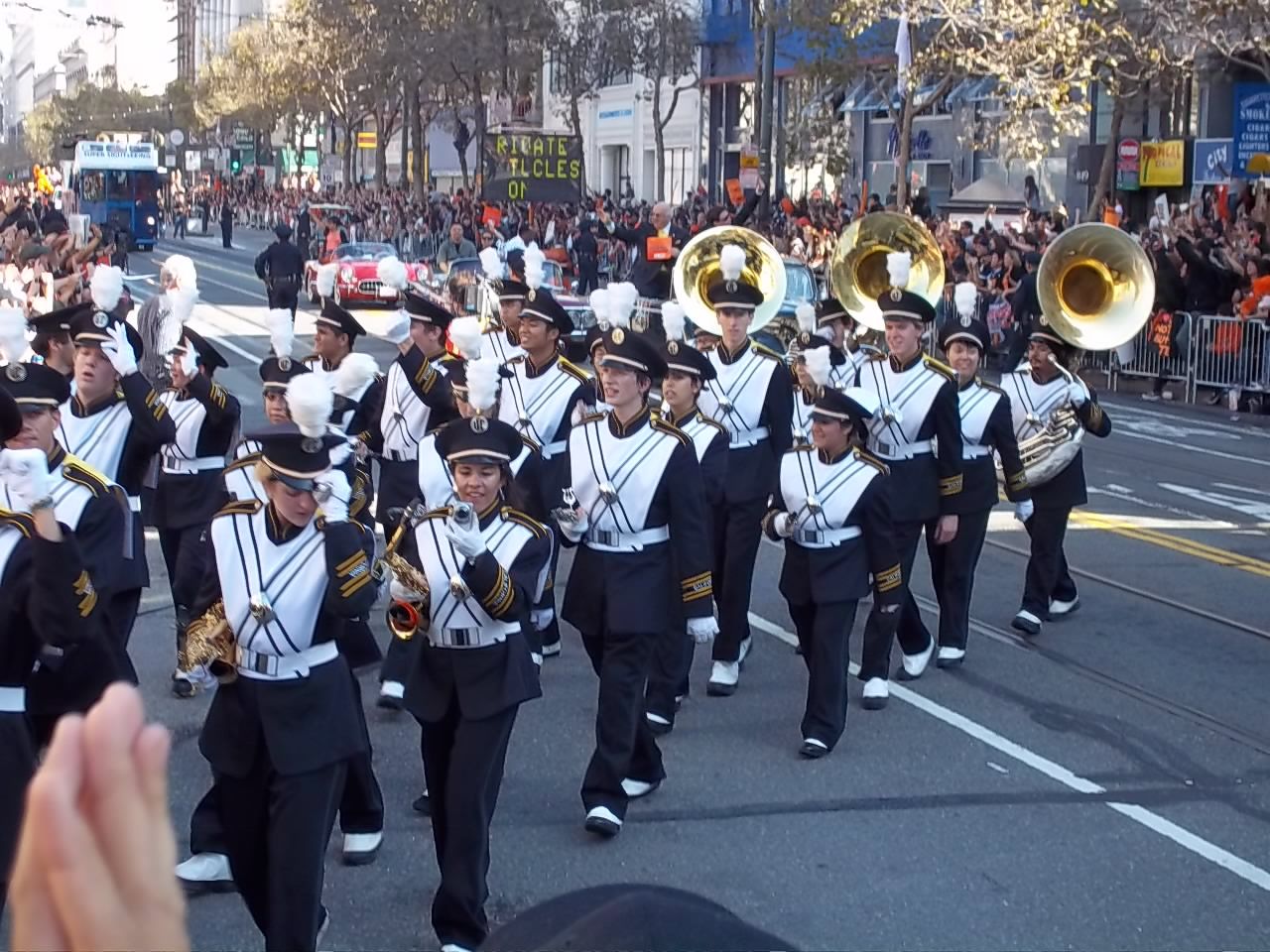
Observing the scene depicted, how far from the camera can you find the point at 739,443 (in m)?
9.41

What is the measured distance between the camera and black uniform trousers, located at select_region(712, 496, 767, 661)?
9.03 metres

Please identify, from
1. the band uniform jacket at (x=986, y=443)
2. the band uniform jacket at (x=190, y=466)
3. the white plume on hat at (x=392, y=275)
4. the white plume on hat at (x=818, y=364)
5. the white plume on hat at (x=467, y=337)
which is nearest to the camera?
the white plume on hat at (x=467, y=337)

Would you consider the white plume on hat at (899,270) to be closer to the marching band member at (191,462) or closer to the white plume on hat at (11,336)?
the marching band member at (191,462)

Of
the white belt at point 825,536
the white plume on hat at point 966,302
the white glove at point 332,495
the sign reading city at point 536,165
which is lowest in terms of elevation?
the white belt at point 825,536

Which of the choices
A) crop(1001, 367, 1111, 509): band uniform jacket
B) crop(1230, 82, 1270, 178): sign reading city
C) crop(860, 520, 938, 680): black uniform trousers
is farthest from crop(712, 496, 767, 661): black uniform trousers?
crop(1230, 82, 1270, 178): sign reading city

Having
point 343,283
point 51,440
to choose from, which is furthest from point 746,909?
point 343,283

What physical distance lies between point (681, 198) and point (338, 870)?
171ft

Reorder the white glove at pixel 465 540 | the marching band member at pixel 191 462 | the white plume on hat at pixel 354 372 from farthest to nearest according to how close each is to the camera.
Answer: the marching band member at pixel 191 462 < the white plume on hat at pixel 354 372 < the white glove at pixel 465 540

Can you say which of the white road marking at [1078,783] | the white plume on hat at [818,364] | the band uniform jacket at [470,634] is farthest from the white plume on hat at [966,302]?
the band uniform jacket at [470,634]

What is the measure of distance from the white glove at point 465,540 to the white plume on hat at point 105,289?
10.2ft

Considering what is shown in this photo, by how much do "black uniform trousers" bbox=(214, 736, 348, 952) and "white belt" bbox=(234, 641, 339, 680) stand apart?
194 mm

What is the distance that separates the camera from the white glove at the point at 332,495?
5.34 meters

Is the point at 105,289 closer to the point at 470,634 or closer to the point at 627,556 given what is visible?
the point at 627,556

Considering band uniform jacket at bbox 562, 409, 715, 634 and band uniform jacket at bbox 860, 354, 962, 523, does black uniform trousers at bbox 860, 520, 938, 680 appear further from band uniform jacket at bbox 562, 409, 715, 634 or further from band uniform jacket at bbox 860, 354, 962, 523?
band uniform jacket at bbox 562, 409, 715, 634
